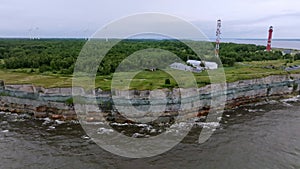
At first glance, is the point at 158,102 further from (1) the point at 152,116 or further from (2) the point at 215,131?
(2) the point at 215,131

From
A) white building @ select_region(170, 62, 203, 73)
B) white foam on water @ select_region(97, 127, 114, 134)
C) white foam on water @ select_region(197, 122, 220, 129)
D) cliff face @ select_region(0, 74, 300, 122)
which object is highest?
white building @ select_region(170, 62, 203, 73)

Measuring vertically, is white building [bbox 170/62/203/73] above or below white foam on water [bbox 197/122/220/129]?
above

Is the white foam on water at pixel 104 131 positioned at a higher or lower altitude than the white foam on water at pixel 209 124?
lower

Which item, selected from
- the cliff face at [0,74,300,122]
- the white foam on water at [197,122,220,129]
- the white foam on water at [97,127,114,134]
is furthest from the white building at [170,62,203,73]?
the white foam on water at [97,127,114,134]

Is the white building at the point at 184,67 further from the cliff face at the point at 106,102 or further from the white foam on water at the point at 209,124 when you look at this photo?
the white foam on water at the point at 209,124

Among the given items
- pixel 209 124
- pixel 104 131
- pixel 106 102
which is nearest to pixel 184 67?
pixel 209 124

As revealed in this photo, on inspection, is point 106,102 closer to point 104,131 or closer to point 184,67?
point 104,131

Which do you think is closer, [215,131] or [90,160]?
[90,160]

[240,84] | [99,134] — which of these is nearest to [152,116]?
[99,134]

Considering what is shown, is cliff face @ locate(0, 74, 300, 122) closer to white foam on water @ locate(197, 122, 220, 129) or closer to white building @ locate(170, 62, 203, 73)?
white foam on water @ locate(197, 122, 220, 129)

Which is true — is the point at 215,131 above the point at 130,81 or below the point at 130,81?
below

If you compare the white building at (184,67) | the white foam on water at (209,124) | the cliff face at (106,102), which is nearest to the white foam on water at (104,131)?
the cliff face at (106,102)
